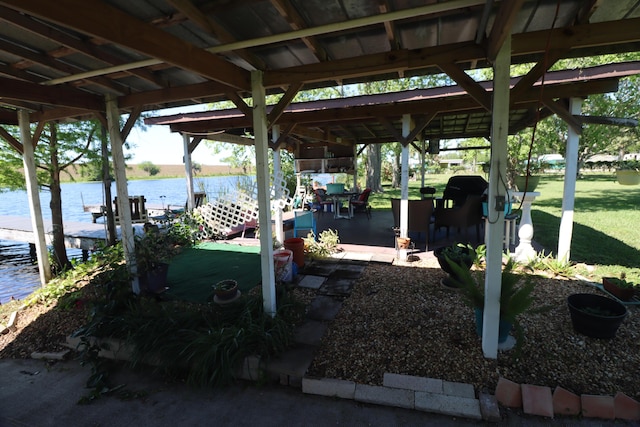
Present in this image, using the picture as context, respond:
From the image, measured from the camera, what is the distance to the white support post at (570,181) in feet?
13.6

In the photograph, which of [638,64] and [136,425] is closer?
[136,425]

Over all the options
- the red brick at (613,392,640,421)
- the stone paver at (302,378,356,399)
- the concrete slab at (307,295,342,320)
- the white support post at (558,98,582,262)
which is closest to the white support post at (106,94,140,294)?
the concrete slab at (307,295,342,320)

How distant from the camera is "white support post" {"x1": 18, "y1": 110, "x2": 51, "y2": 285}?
463 cm

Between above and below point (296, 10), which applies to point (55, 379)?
below

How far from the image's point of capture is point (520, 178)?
4746mm

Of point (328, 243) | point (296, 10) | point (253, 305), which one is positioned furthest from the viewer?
point (328, 243)

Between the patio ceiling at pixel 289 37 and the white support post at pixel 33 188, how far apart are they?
1.87m

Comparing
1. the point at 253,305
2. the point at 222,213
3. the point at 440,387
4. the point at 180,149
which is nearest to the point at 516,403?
the point at 440,387

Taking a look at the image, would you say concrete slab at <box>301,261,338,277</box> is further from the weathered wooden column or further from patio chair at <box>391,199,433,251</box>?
patio chair at <box>391,199,433,251</box>

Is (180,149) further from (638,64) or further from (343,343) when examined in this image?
(638,64)

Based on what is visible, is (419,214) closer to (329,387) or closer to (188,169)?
(329,387)

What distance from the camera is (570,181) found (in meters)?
4.22

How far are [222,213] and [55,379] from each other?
462 centimetres

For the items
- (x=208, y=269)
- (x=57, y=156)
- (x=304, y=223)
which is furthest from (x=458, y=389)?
(x=57, y=156)
